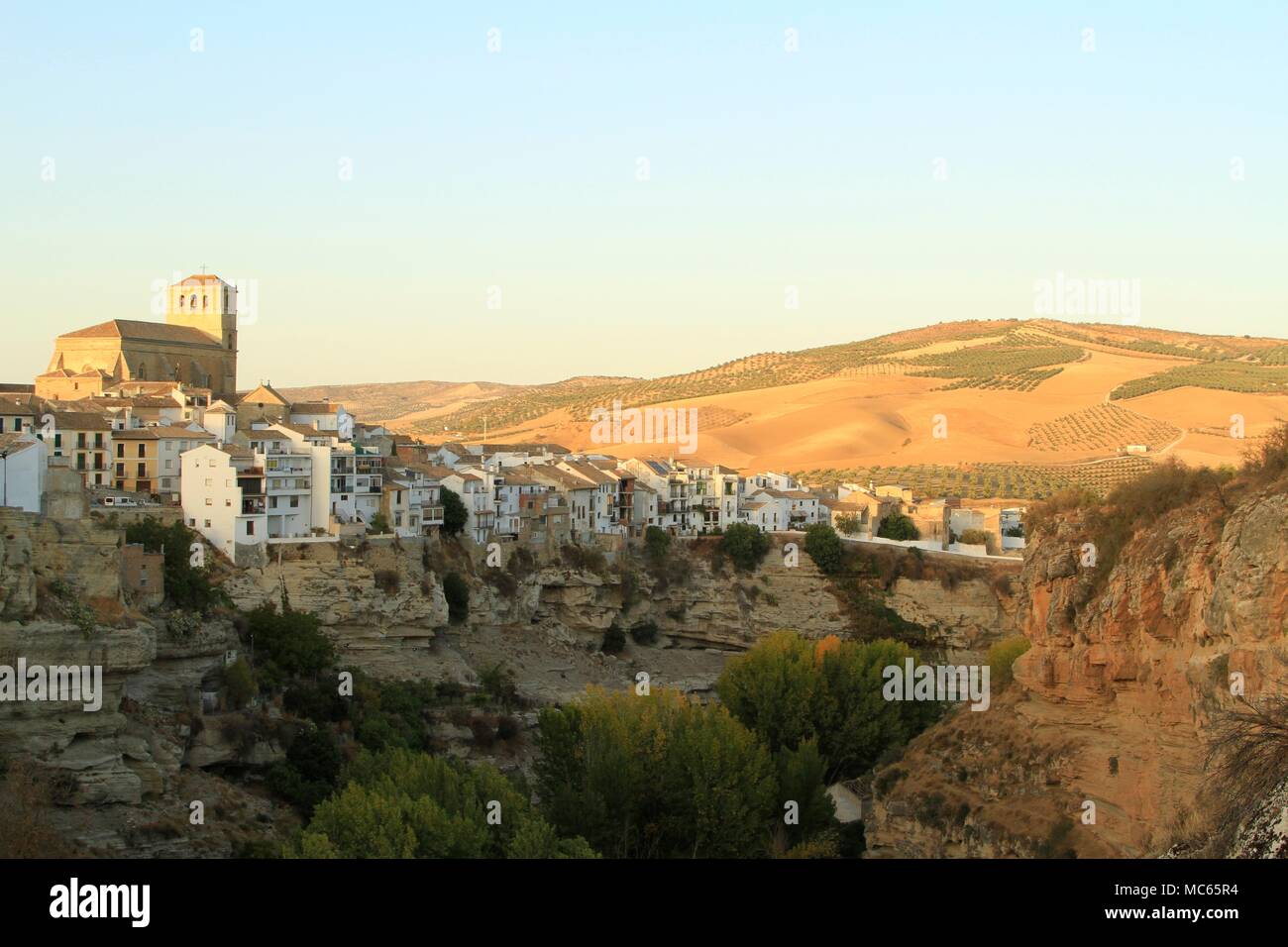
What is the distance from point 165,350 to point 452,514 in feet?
69.9

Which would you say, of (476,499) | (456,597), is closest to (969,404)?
(476,499)

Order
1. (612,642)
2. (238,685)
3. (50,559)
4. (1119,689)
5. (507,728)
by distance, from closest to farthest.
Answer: (1119,689) → (50,559) → (238,685) → (507,728) → (612,642)

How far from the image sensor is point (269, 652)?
37.9 meters

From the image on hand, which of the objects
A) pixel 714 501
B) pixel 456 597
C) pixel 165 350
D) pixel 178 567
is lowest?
pixel 456 597

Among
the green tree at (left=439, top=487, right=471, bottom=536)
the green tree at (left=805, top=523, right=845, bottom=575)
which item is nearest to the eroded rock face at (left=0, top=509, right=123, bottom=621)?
the green tree at (left=439, top=487, right=471, bottom=536)

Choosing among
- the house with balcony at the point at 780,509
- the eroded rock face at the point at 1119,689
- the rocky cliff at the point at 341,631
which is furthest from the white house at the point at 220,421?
the eroded rock face at the point at 1119,689

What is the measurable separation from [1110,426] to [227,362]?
239ft

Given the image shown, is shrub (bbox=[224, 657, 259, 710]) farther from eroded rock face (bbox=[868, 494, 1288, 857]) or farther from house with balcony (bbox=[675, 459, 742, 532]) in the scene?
house with balcony (bbox=[675, 459, 742, 532])

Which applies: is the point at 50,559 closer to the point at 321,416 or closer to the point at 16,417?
the point at 16,417

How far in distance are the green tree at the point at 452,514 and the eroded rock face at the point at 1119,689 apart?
25722 millimetres

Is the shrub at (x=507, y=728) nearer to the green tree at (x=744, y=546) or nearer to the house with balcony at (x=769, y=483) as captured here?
the green tree at (x=744, y=546)

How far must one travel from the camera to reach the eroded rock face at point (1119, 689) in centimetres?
1820

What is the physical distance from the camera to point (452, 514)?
1930 inches
